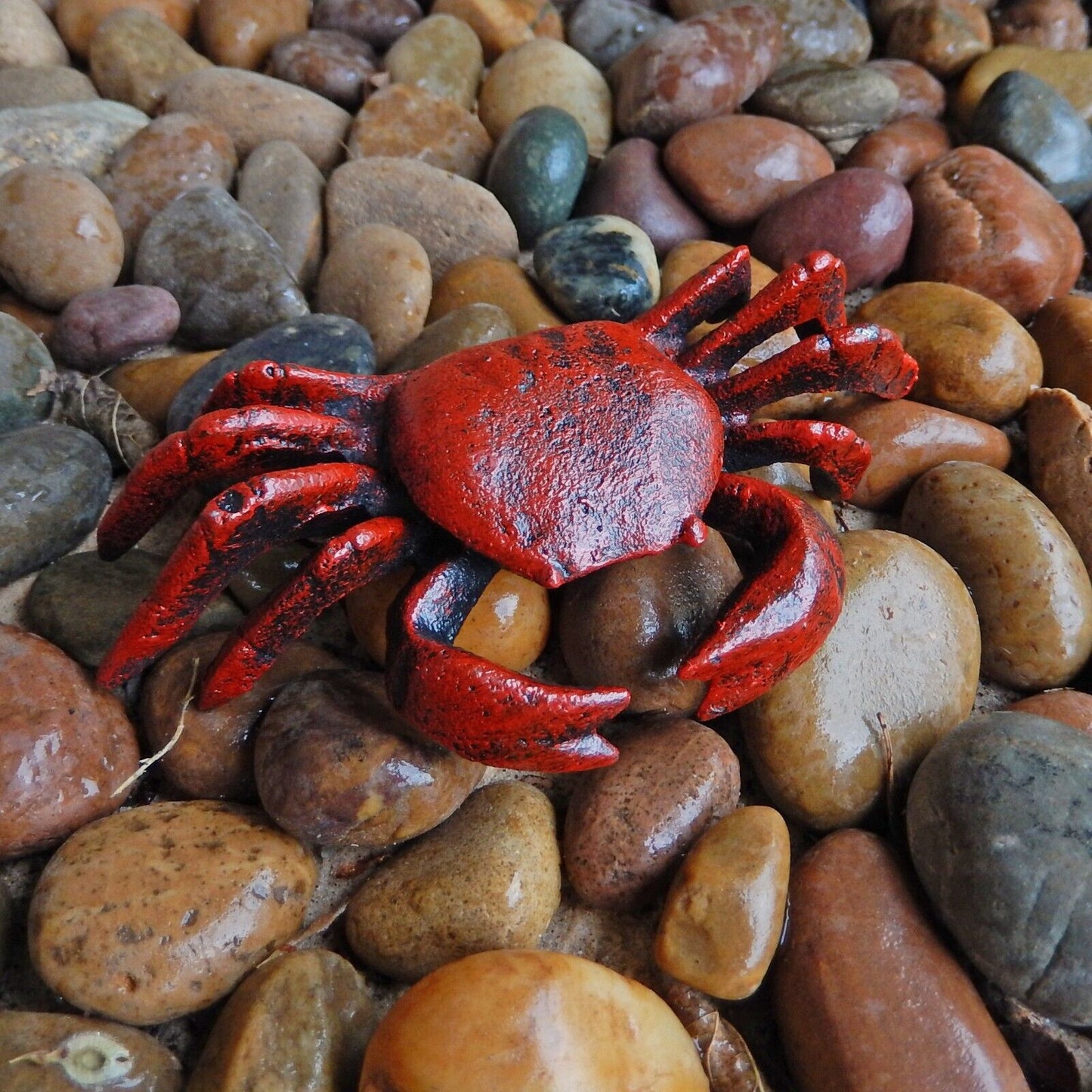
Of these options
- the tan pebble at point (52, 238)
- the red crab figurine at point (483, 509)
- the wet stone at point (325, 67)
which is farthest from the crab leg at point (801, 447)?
the wet stone at point (325, 67)

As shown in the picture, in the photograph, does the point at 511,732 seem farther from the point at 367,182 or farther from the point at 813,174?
the point at 813,174

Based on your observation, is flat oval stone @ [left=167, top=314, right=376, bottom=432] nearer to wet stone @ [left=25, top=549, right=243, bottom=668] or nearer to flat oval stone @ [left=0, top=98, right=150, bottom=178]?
wet stone @ [left=25, top=549, right=243, bottom=668]

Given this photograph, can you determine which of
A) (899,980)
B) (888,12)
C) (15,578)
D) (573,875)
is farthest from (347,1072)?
(888,12)

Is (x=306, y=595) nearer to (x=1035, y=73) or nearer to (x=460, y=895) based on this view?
(x=460, y=895)

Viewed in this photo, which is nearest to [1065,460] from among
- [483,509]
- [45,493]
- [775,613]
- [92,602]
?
[775,613]

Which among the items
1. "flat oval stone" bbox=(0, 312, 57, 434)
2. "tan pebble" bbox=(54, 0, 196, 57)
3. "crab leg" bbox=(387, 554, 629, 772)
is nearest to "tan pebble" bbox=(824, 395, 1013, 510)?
"crab leg" bbox=(387, 554, 629, 772)

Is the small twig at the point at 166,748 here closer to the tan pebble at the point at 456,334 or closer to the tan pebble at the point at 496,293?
the tan pebble at the point at 456,334
